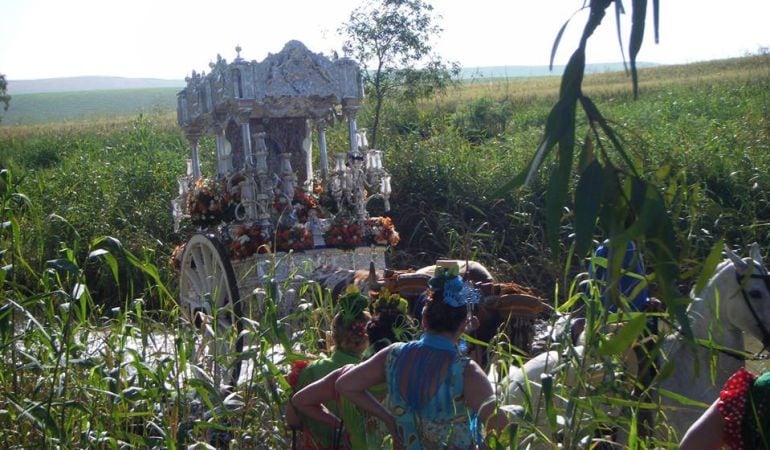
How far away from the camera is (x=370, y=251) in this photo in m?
10.3

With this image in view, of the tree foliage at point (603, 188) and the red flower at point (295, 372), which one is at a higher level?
the tree foliage at point (603, 188)

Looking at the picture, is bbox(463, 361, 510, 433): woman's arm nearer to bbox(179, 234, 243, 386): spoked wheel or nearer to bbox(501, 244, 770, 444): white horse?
bbox(501, 244, 770, 444): white horse

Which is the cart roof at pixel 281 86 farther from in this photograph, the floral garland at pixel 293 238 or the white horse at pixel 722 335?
the white horse at pixel 722 335

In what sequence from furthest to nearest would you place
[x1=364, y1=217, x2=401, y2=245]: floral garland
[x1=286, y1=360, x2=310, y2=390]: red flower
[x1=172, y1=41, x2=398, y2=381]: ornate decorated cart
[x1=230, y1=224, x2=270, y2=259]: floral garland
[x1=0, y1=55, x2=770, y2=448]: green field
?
[x1=364, y1=217, x2=401, y2=245]: floral garland
[x1=172, y1=41, x2=398, y2=381]: ornate decorated cart
[x1=230, y1=224, x2=270, y2=259]: floral garland
[x1=286, y1=360, x2=310, y2=390]: red flower
[x1=0, y1=55, x2=770, y2=448]: green field

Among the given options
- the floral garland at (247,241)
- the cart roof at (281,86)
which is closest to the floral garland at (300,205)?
the floral garland at (247,241)

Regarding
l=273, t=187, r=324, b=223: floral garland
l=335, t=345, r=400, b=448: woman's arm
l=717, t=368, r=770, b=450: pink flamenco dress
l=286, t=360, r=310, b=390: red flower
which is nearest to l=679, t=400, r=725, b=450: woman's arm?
l=717, t=368, r=770, b=450: pink flamenco dress

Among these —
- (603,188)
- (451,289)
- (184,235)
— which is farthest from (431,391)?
(184,235)

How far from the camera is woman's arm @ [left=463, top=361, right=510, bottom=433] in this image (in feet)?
11.6

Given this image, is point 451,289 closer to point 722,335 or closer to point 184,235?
point 722,335

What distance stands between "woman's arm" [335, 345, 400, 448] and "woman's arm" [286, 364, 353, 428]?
244 mm

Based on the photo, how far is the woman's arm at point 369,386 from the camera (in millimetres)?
3670

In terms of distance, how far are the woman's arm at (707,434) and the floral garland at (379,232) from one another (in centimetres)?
737

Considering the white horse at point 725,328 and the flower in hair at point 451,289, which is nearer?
the flower in hair at point 451,289

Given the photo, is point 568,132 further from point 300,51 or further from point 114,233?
point 114,233
